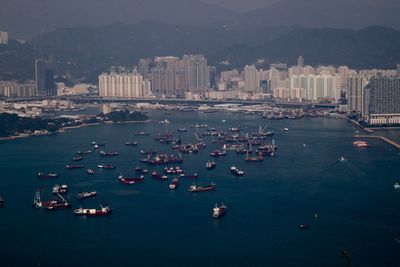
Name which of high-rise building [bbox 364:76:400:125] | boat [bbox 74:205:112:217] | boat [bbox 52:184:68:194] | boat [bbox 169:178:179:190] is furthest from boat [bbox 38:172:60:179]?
high-rise building [bbox 364:76:400:125]

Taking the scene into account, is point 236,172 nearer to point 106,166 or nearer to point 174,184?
point 174,184

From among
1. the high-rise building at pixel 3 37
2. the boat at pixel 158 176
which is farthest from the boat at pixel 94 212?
the high-rise building at pixel 3 37

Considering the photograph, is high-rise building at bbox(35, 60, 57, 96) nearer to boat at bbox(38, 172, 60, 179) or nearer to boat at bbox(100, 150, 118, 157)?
boat at bbox(100, 150, 118, 157)

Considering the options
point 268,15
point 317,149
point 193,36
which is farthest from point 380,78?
point 268,15

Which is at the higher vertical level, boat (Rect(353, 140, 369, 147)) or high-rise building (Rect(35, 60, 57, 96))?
high-rise building (Rect(35, 60, 57, 96))

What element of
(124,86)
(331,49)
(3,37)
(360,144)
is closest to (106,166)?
(360,144)

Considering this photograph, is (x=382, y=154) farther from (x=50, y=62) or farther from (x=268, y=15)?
(x=268, y=15)
